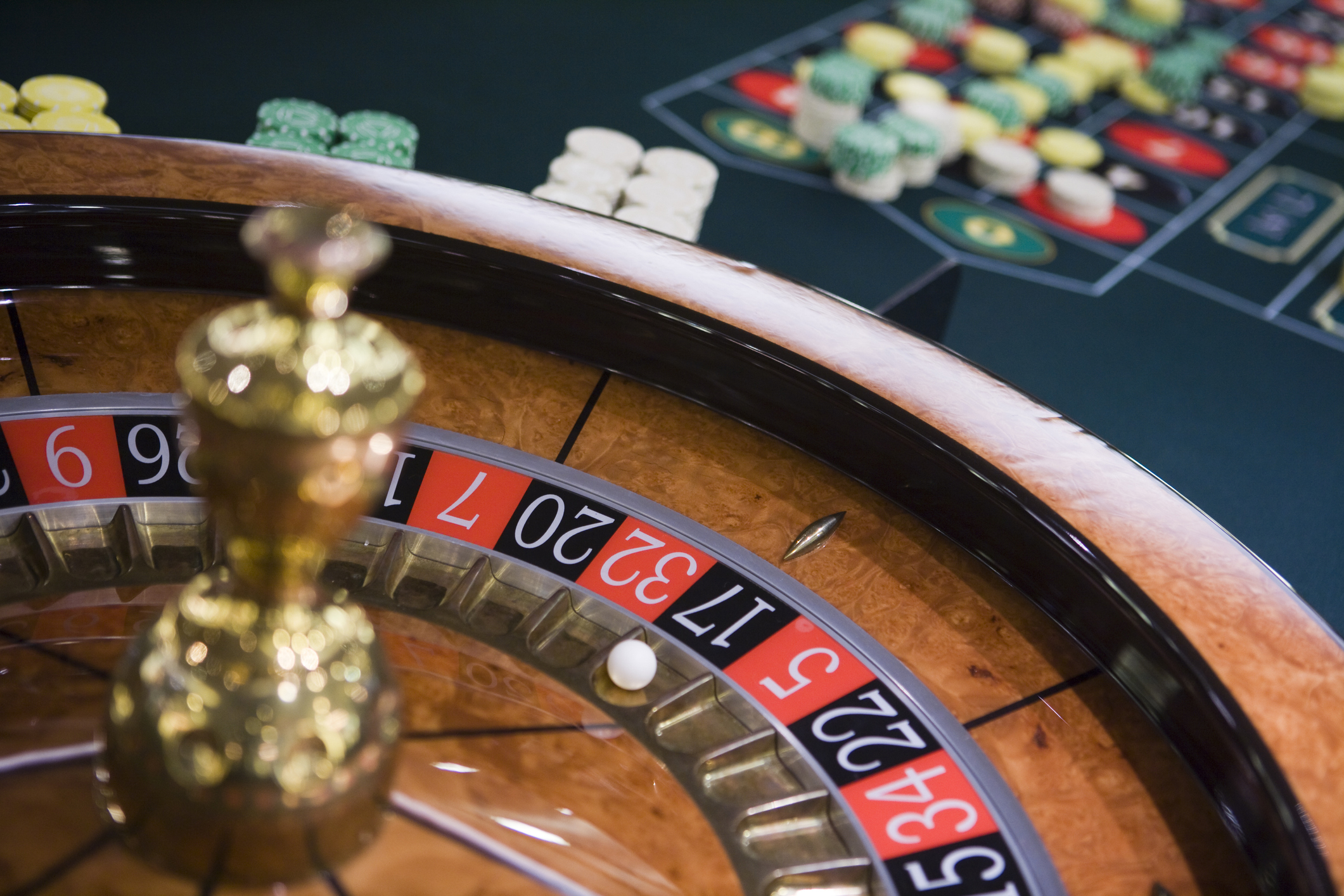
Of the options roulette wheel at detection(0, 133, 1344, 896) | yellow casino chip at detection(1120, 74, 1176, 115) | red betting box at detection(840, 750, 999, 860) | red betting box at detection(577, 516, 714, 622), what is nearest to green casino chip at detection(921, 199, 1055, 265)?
yellow casino chip at detection(1120, 74, 1176, 115)

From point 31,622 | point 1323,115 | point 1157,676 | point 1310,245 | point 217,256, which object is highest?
point 1323,115

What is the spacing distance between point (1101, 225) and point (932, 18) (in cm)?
165

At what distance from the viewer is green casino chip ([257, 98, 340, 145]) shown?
11.5 feet

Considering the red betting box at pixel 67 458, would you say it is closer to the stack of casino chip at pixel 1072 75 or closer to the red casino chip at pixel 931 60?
the red casino chip at pixel 931 60

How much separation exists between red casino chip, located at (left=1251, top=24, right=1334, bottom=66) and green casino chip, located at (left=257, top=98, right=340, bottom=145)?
4890 millimetres

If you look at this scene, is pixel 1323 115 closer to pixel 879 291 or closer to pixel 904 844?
pixel 879 291

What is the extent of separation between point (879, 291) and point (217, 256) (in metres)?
2.25

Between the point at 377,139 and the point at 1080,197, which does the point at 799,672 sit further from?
the point at 1080,197

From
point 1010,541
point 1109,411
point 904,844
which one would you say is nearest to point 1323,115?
point 1109,411

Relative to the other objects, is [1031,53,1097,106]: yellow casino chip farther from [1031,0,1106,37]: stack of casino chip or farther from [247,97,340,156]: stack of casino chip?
[247,97,340,156]: stack of casino chip

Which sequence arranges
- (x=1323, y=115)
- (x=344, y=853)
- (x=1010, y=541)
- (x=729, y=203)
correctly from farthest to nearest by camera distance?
(x=1323, y=115)
(x=729, y=203)
(x=1010, y=541)
(x=344, y=853)

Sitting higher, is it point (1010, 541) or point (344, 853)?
point (1010, 541)

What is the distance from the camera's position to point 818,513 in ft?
6.11

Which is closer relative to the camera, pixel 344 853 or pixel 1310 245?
pixel 344 853
